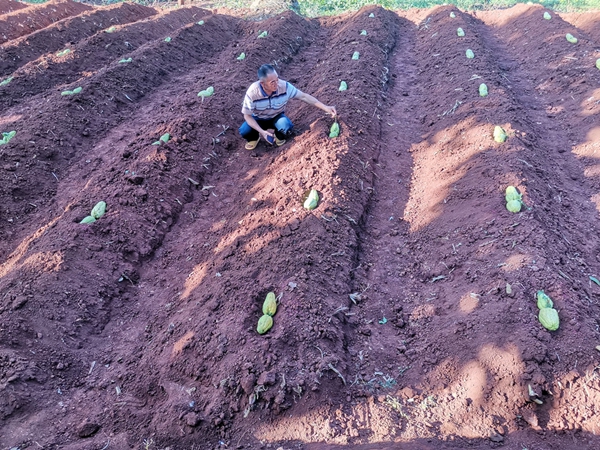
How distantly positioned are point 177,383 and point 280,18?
1032 centimetres

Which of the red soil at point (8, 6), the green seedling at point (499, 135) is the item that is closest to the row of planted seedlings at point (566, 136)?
the green seedling at point (499, 135)

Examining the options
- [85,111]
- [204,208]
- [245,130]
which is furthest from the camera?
[85,111]

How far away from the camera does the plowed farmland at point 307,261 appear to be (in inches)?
122

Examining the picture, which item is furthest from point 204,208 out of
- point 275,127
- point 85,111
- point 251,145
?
point 85,111

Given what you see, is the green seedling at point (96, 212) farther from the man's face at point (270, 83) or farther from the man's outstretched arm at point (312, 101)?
the man's outstretched arm at point (312, 101)

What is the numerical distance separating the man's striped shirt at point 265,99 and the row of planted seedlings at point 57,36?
18.6ft

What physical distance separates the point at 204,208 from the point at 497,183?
3429mm

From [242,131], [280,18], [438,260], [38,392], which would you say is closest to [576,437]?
[438,260]

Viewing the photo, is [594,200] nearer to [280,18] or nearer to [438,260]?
[438,260]

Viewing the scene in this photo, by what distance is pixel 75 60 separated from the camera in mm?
9039

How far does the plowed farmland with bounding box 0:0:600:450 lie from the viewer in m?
3.11

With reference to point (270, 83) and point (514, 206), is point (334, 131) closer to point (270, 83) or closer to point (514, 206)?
point (270, 83)

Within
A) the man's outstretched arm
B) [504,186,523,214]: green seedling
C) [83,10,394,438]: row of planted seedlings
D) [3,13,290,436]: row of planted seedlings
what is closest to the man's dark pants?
the man's outstretched arm

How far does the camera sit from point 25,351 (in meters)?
3.66
